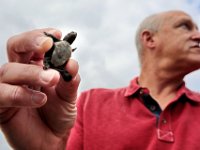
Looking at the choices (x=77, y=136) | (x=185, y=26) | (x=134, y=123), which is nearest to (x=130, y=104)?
(x=134, y=123)

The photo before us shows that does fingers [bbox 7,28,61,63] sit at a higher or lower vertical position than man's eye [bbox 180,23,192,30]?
higher

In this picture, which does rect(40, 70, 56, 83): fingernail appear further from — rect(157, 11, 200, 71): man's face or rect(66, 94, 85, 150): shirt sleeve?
rect(157, 11, 200, 71): man's face

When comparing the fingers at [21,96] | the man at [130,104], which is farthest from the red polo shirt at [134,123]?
the fingers at [21,96]

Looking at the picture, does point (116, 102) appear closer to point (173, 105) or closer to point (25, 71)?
point (173, 105)

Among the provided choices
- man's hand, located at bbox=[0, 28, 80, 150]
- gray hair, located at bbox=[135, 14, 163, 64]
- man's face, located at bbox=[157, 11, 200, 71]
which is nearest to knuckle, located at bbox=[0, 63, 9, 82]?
man's hand, located at bbox=[0, 28, 80, 150]

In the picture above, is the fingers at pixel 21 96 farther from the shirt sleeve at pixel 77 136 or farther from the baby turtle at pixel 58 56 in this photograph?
the shirt sleeve at pixel 77 136

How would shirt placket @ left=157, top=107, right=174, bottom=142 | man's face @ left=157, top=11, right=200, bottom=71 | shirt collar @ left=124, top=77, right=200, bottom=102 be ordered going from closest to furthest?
shirt placket @ left=157, top=107, right=174, bottom=142 → shirt collar @ left=124, top=77, right=200, bottom=102 → man's face @ left=157, top=11, right=200, bottom=71

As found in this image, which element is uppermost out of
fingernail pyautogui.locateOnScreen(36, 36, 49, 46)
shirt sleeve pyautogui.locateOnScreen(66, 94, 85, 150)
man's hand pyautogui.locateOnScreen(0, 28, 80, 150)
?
fingernail pyautogui.locateOnScreen(36, 36, 49, 46)
